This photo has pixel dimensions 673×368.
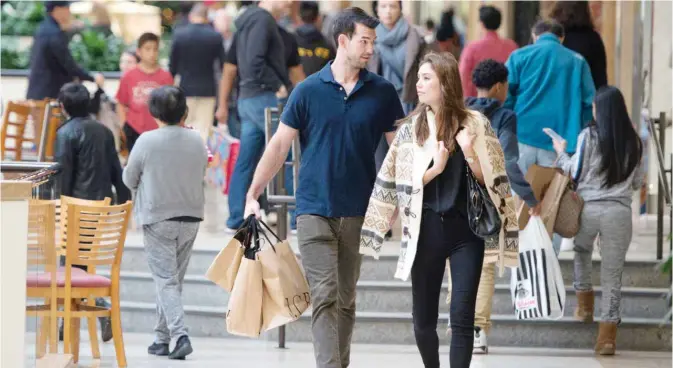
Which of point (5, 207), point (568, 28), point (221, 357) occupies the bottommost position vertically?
point (221, 357)

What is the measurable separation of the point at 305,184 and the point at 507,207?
1.04 meters

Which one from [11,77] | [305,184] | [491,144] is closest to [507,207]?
[491,144]

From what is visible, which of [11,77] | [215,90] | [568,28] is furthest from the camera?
[11,77]

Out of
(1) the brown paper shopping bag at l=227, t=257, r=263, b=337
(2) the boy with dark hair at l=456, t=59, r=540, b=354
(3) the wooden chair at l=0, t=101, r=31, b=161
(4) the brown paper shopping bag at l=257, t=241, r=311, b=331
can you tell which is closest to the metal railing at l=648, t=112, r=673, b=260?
(2) the boy with dark hair at l=456, t=59, r=540, b=354

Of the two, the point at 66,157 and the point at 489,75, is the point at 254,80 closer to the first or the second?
the point at 66,157

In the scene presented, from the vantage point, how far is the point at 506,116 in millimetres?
9484

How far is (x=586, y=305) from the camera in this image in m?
10.4

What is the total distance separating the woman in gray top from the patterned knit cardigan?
8.61 ft

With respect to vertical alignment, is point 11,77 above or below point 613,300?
above

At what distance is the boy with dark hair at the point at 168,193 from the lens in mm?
9430

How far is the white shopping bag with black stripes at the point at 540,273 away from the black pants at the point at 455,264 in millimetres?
2144

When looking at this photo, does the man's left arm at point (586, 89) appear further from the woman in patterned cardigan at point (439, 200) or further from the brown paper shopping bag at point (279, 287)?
the brown paper shopping bag at point (279, 287)

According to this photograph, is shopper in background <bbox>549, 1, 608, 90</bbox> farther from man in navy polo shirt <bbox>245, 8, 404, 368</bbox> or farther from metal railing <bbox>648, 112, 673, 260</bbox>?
man in navy polo shirt <bbox>245, 8, 404, 368</bbox>

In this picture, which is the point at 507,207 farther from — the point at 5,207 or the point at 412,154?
the point at 5,207
